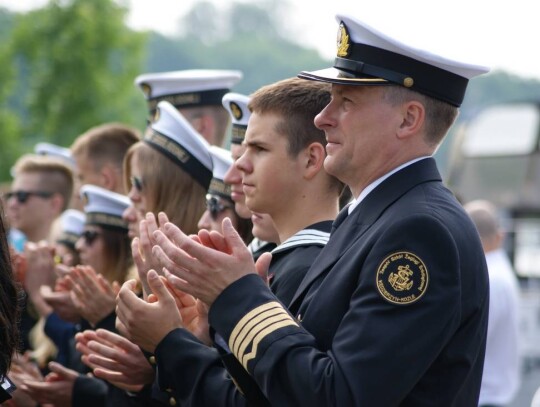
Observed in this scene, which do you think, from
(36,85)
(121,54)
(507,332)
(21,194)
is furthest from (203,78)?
(121,54)

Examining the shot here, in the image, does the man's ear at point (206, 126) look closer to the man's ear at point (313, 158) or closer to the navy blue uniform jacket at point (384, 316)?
the man's ear at point (313, 158)

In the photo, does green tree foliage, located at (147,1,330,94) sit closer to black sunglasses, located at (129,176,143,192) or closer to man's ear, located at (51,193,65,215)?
man's ear, located at (51,193,65,215)

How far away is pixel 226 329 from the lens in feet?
9.59

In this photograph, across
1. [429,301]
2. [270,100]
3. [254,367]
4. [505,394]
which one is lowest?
[505,394]

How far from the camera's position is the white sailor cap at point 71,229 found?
6997mm

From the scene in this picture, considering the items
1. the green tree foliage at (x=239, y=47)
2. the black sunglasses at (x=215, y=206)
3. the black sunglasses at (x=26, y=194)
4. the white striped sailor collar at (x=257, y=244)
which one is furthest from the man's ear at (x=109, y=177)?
the green tree foliage at (x=239, y=47)

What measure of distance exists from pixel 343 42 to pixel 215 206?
1.59 m

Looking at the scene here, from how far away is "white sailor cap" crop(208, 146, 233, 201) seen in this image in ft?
14.9

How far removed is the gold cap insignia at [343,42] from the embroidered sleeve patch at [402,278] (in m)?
0.66

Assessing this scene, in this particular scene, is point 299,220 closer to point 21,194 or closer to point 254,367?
point 254,367

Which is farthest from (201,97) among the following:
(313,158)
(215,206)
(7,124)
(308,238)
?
(7,124)

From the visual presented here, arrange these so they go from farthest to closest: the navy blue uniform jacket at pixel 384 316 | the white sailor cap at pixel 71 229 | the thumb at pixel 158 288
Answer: the white sailor cap at pixel 71 229
the thumb at pixel 158 288
the navy blue uniform jacket at pixel 384 316

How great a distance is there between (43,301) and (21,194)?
182 centimetres

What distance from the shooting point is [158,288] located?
344 centimetres
